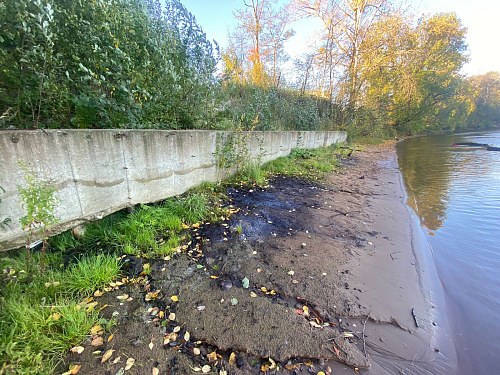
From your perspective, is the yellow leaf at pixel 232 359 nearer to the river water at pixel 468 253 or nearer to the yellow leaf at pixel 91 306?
the yellow leaf at pixel 91 306

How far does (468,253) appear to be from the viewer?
3.39m

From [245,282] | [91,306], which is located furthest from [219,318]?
[91,306]

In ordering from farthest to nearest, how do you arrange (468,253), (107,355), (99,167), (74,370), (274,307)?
(468,253) < (99,167) < (274,307) < (107,355) < (74,370)

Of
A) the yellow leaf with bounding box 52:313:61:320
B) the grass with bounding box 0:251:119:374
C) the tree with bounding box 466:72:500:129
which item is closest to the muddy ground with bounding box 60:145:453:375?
the grass with bounding box 0:251:119:374

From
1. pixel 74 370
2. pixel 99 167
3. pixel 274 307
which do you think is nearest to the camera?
pixel 74 370

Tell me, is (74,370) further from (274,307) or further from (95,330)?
(274,307)

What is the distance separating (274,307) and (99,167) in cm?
265

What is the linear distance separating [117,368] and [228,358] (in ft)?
2.45

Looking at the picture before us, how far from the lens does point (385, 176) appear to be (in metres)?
7.67

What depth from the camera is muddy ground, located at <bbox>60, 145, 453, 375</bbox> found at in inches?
62.1

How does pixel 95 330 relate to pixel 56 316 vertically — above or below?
below

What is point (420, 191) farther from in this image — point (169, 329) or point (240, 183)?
point (169, 329)

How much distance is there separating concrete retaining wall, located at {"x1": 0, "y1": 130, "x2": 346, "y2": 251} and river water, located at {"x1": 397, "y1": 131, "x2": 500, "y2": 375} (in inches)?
159

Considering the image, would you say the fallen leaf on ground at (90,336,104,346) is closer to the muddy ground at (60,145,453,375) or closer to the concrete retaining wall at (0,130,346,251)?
the muddy ground at (60,145,453,375)
